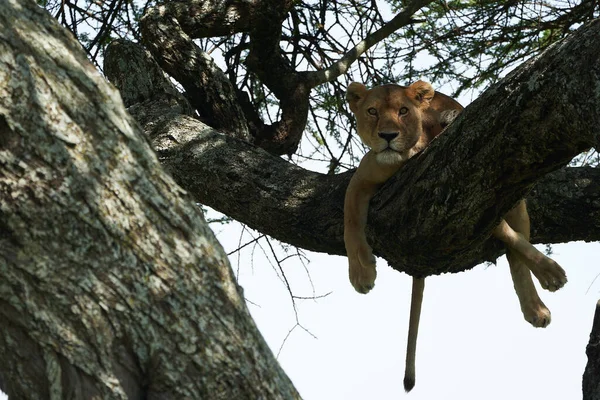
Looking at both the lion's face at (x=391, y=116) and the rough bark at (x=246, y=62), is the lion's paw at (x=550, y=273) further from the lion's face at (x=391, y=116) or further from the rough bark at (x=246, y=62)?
the rough bark at (x=246, y=62)

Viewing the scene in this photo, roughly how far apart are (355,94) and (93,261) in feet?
Result: 11.7

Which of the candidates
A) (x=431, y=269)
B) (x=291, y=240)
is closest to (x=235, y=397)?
(x=431, y=269)

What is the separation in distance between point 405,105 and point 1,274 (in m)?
3.40

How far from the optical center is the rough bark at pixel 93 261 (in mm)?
2143

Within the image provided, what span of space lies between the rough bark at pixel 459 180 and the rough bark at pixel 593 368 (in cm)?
63

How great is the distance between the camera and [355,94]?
217 inches

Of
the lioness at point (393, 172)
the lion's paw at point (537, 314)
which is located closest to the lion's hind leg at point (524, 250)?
the lioness at point (393, 172)

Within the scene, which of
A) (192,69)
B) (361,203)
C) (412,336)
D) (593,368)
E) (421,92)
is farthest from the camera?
(192,69)

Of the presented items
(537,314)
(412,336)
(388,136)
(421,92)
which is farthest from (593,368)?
(421,92)

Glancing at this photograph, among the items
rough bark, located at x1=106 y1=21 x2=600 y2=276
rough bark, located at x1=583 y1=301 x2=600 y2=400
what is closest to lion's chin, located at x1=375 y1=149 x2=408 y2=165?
rough bark, located at x1=106 y1=21 x2=600 y2=276

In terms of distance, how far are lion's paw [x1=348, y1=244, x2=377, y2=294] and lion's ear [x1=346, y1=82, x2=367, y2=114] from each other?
3.84 ft

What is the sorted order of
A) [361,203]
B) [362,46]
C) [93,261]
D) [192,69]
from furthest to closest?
[362,46]
[192,69]
[361,203]
[93,261]

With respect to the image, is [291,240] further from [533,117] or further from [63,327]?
[63,327]

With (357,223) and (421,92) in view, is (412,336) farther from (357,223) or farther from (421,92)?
(421,92)
